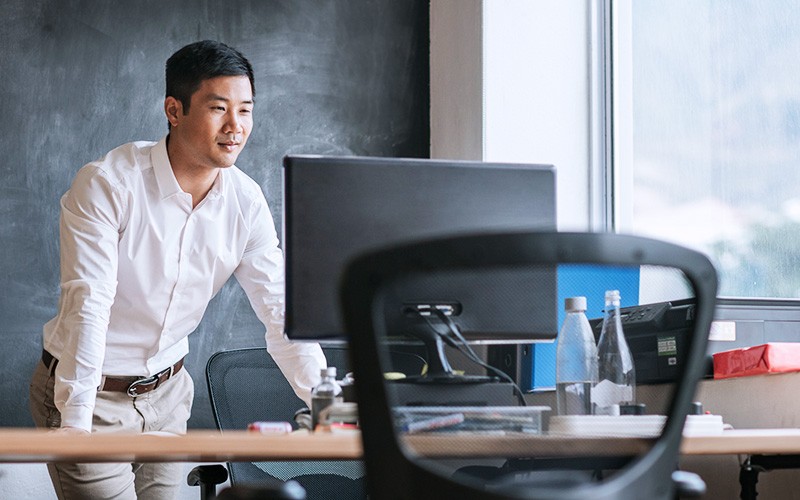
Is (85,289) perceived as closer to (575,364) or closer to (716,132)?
(575,364)

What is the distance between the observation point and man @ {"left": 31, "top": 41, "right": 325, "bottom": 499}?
2.57m

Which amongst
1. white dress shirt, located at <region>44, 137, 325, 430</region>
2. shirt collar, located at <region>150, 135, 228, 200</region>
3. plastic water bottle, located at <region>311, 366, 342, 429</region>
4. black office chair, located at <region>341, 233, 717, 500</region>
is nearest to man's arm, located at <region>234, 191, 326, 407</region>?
white dress shirt, located at <region>44, 137, 325, 430</region>

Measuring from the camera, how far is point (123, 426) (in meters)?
2.56

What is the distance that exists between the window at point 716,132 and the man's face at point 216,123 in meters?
1.21

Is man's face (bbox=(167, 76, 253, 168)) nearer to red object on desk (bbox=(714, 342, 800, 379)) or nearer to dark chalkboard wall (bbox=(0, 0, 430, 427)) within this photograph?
dark chalkboard wall (bbox=(0, 0, 430, 427))

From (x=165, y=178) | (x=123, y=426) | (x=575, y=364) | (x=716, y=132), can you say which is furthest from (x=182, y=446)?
(x=716, y=132)

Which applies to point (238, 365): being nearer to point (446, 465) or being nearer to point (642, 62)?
point (446, 465)

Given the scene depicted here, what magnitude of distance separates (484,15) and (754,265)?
4.26 feet

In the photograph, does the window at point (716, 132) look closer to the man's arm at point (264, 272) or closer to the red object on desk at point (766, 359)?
the red object on desk at point (766, 359)

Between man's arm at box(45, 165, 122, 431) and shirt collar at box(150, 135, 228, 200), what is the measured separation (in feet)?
0.44

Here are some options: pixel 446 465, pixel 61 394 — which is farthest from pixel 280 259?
pixel 446 465

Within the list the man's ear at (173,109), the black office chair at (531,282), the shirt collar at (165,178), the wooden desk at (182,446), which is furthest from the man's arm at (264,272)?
the black office chair at (531,282)

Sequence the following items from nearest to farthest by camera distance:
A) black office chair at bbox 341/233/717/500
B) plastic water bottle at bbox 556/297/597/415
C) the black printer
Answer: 1. black office chair at bbox 341/233/717/500
2. plastic water bottle at bbox 556/297/597/415
3. the black printer

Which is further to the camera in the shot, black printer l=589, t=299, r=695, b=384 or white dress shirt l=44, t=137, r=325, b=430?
white dress shirt l=44, t=137, r=325, b=430
